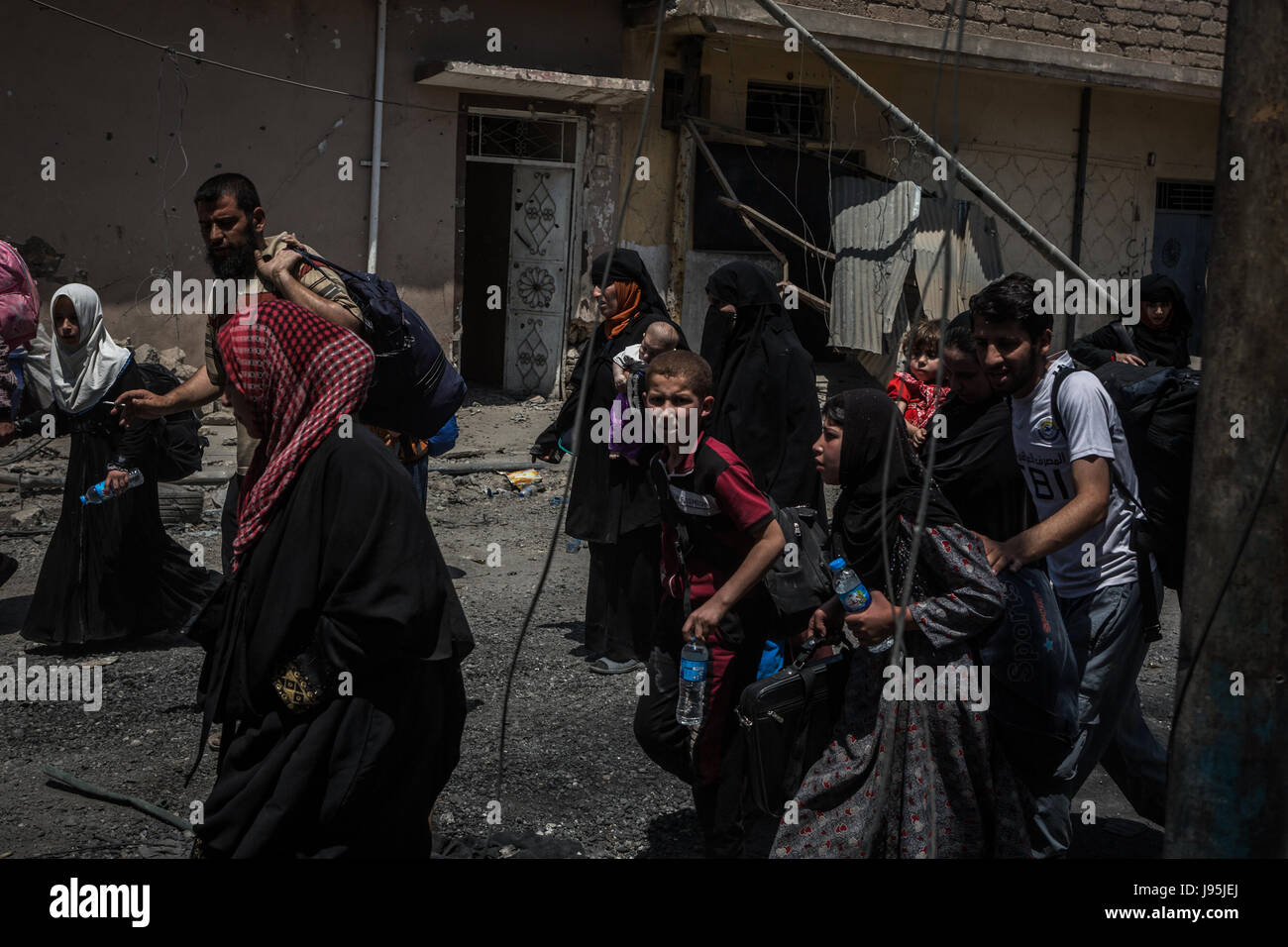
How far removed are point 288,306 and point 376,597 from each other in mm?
690

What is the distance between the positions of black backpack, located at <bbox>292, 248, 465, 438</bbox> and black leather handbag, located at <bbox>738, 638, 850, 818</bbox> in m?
1.51

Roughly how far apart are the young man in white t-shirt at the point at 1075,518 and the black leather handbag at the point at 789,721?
52 cm

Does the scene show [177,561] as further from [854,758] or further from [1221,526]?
[1221,526]

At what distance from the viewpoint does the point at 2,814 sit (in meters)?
4.03

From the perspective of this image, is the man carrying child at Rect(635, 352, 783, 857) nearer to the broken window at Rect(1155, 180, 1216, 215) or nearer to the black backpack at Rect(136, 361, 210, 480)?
the black backpack at Rect(136, 361, 210, 480)

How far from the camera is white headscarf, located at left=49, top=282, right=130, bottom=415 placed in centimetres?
571

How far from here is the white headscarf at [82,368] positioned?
18.7 feet

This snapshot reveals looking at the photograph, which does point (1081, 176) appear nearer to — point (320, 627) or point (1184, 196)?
point (1184, 196)

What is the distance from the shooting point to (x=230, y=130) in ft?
33.3

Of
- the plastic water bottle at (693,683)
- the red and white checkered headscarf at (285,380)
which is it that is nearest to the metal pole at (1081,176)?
the plastic water bottle at (693,683)

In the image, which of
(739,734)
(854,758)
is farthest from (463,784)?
(854,758)

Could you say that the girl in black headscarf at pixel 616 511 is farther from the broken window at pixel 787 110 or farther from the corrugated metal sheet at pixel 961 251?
the broken window at pixel 787 110

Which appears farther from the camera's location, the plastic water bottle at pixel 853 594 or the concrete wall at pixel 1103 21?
the concrete wall at pixel 1103 21

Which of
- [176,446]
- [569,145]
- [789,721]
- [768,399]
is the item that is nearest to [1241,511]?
[789,721]
